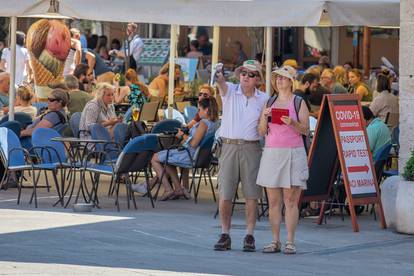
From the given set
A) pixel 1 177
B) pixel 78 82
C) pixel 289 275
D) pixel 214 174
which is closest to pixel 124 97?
pixel 78 82

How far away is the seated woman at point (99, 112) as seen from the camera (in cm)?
1620

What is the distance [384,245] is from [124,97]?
9623 millimetres

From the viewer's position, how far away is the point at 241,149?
11555mm

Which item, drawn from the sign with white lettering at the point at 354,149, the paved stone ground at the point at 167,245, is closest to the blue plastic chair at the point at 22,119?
the paved stone ground at the point at 167,245

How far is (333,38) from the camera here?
3247cm

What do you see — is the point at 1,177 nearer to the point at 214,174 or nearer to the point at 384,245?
the point at 214,174

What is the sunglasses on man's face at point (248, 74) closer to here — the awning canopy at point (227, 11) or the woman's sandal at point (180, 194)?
the awning canopy at point (227, 11)

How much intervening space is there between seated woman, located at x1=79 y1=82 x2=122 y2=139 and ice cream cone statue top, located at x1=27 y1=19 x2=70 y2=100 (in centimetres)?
466

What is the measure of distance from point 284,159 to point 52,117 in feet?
18.4

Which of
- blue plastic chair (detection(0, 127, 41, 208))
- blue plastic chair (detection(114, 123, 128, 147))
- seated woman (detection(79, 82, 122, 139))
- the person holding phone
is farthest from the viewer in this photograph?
blue plastic chair (detection(114, 123, 128, 147))

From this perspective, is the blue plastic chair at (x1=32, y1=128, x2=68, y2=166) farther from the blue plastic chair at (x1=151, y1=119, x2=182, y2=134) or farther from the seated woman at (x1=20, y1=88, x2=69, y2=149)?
the blue plastic chair at (x1=151, y1=119, x2=182, y2=134)

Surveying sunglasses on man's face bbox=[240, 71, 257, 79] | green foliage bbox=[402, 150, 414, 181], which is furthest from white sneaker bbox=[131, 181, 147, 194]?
sunglasses on man's face bbox=[240, 71, 257, 79]

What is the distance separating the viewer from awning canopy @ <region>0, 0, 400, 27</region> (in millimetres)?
14445

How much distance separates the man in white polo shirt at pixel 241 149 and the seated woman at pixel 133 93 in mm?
7620
